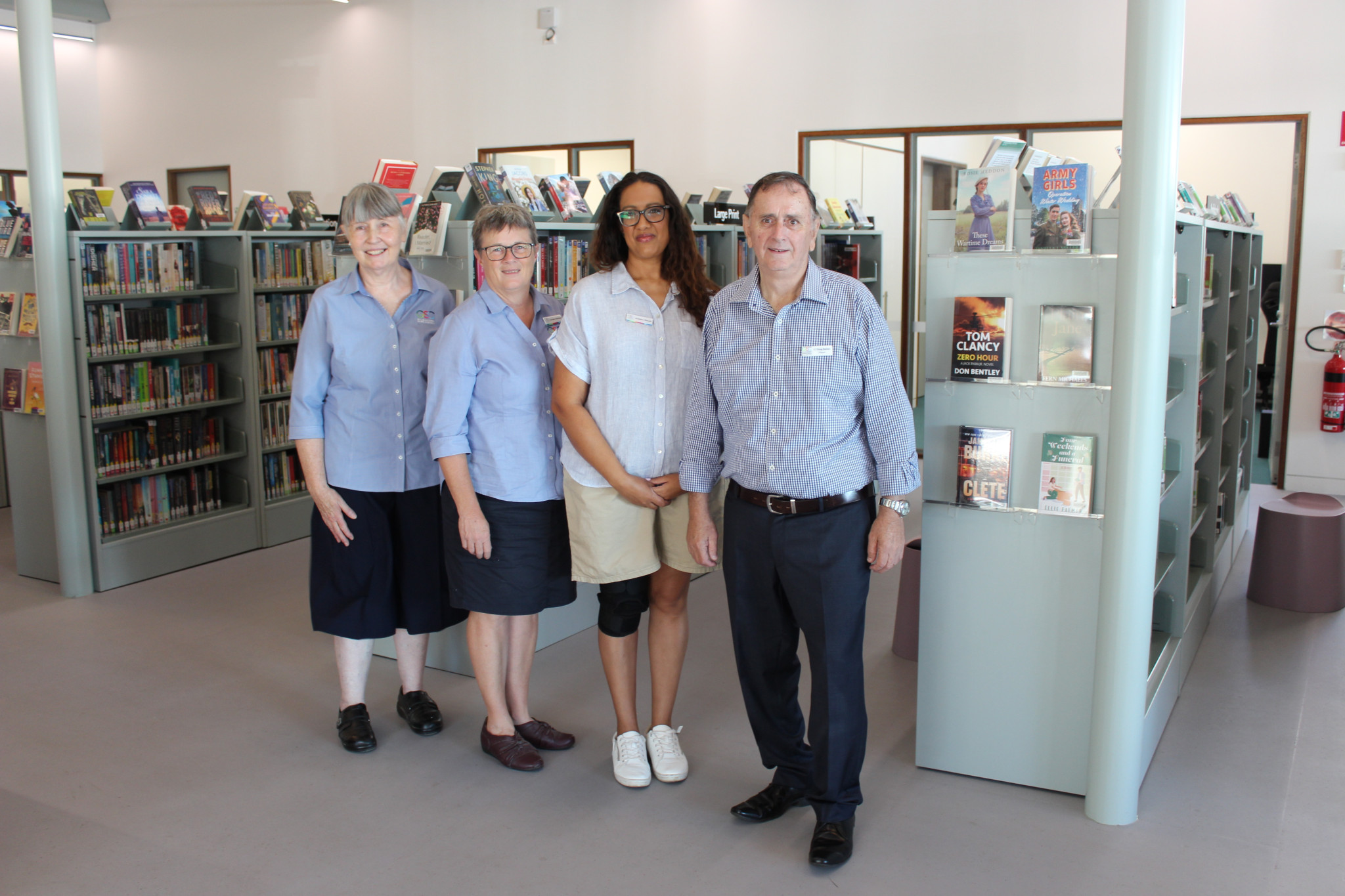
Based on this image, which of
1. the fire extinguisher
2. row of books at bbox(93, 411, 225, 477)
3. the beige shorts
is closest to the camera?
the beige shorts

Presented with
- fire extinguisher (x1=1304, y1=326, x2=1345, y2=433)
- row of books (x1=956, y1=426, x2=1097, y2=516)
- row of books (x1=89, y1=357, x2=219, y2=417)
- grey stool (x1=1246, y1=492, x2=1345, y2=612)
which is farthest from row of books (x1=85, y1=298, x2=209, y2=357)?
fire extinguisher (x1=1304, y1=326, x2=1345, y2=433)

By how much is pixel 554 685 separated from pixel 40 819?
1.64 meters

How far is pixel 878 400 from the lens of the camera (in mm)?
2564

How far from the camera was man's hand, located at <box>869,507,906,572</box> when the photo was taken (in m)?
2.59

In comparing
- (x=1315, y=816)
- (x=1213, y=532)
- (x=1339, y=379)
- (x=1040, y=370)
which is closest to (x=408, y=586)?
(x=1040, y=370)

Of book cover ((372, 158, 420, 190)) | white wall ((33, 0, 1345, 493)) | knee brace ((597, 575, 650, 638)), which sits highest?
white wall ((33, 0, 1345, 493))

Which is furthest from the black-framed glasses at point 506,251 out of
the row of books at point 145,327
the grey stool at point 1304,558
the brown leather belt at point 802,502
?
the grey stool at point 1304,558

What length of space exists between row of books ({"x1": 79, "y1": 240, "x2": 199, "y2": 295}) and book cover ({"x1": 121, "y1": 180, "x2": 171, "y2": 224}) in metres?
0.12

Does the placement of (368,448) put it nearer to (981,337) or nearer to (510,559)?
(510,559)

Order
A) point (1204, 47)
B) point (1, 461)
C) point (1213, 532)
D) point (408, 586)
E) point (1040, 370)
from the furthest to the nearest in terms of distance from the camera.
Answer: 1. point (1204, 47)
2. point (1, 461)
3. point (1213, 532)
4. point (408, 586)
5. point (1040, 370)

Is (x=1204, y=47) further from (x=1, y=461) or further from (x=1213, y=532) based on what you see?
(x=1, y=461)

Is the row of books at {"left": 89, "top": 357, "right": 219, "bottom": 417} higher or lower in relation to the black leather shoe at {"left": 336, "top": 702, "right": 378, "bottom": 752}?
higher

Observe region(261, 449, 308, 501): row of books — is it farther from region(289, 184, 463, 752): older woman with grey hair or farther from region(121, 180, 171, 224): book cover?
region(289, 184, 463, 752): older woman with grey hair

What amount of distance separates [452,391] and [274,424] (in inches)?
138
